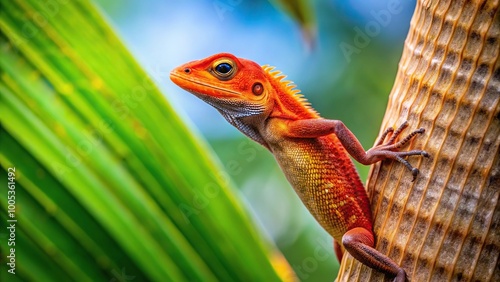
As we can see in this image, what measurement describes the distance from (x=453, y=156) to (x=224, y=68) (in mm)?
998

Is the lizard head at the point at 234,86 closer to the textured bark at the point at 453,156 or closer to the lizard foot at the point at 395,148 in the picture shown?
the lizard foot at the point at 395,148

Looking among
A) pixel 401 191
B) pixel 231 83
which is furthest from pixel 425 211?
pixel 231 83

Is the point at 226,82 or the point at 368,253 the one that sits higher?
the point at 226,82

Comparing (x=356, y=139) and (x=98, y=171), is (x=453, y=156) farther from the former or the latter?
(x=98, y=171)

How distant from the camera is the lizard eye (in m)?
2.18

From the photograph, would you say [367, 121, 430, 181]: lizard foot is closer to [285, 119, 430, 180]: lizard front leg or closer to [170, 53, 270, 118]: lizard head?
[285, 119, 430, 180]: lizard front leg

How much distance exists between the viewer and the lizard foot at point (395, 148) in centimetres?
157

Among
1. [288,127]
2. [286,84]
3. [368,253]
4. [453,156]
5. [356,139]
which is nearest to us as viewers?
[453,156]

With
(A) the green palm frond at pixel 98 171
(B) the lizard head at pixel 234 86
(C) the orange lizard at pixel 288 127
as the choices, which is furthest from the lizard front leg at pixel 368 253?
(B) the lizard head at pixel 234 86

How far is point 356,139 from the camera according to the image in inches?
77.1

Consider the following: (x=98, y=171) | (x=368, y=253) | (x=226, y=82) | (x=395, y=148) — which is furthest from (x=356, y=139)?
(x=98, y=171)

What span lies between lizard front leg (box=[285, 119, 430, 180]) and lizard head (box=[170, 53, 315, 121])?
0.36ft

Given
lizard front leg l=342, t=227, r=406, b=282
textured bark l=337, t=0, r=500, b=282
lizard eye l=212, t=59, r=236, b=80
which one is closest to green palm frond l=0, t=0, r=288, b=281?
lizard front leg l=342, t=227, r=406, b=282

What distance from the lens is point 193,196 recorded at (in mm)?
1752
